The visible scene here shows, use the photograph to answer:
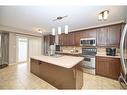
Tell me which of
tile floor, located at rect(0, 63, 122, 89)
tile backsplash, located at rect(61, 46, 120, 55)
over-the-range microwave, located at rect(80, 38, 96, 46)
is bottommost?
tile floor, located at rect(0, 63, 122, 89)

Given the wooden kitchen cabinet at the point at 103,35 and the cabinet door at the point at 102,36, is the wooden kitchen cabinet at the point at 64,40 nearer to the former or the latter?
the wooden kitchen cabinet at the point at 103,35

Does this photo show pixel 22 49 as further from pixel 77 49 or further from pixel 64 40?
pixel 77 49

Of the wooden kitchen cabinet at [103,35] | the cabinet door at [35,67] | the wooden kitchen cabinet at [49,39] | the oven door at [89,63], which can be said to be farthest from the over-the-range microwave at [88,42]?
the wooden kitchen cabinet at [49,39]

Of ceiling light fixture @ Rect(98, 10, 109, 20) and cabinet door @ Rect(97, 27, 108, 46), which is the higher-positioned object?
ceiling light fixture @ Rect(98, 10, 109, 20)

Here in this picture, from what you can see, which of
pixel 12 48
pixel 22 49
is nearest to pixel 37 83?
pixel 12 48

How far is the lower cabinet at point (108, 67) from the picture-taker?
2.99 meters

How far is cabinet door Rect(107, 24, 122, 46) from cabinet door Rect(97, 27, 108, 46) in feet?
0.47

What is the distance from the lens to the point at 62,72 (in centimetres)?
219

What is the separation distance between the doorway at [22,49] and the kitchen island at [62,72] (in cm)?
306

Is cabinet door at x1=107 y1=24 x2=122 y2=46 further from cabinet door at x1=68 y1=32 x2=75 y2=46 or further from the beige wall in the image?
the beige wall

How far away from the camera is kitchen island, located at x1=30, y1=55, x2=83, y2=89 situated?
1906mm

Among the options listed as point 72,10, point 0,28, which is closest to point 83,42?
point 72,10

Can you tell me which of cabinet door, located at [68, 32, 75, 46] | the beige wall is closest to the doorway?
the beige wall
